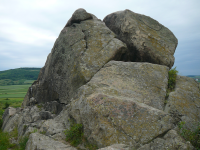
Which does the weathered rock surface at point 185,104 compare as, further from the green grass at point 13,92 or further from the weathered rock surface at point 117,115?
the green grass at point 13,92

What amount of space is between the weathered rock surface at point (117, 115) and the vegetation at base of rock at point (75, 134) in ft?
1.17

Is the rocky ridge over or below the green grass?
over

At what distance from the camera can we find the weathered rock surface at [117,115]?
6594mm

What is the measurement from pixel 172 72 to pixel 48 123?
969 cm

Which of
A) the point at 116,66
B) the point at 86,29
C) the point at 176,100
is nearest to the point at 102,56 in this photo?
the point at 116,66

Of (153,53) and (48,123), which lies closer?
(48,123)

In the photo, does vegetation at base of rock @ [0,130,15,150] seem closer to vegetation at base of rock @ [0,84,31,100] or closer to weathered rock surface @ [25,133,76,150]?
weathered rock surface @ [25,133,76,150]

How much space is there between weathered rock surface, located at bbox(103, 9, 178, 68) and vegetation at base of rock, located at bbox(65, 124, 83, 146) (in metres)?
8.94

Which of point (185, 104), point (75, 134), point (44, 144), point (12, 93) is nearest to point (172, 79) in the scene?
point (185, 104)

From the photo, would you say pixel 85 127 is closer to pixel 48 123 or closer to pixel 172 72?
pixel 48 123

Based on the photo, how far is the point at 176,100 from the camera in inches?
360

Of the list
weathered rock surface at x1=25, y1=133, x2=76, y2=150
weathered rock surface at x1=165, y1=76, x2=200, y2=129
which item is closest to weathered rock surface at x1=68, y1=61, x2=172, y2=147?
weathered rock surface at x1=165, y1=76, x2=200, y2=129

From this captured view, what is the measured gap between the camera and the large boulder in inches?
499

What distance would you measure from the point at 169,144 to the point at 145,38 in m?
10.4
